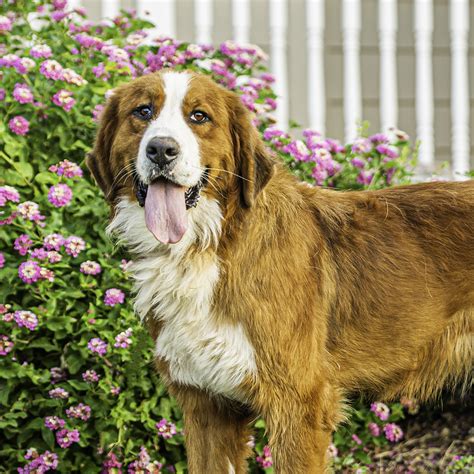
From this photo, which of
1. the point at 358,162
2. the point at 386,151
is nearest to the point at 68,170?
the point at 358,162

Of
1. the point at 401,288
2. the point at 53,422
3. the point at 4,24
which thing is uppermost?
the point at 4,24

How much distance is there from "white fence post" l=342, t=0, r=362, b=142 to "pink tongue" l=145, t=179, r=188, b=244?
388 centimetres

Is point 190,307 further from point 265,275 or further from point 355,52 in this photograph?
point 355,52

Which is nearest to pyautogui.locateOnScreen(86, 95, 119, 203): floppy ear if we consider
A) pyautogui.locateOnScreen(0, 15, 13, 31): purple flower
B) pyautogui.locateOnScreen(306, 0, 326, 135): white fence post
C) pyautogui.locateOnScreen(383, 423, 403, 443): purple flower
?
pyautogui.locateOnScreen(0, 15, 13, 31): purple flower

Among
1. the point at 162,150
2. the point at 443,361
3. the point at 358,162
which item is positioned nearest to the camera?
the point at 162,150

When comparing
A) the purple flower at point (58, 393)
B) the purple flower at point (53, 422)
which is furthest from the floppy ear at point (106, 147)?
the purple flower at point (53, 422)

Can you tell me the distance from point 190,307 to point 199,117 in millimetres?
693

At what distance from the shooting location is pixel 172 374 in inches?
155

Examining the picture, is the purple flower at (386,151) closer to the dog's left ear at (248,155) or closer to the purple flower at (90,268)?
the dog's left ear at (248,155)

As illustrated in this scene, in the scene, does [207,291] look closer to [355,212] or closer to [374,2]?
[355,212]

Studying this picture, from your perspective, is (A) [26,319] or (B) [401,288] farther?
(A) [26,319]

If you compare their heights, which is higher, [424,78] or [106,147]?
[424,78]

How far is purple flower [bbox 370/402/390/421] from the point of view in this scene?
497 centimetres

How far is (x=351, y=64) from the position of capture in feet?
24.7
